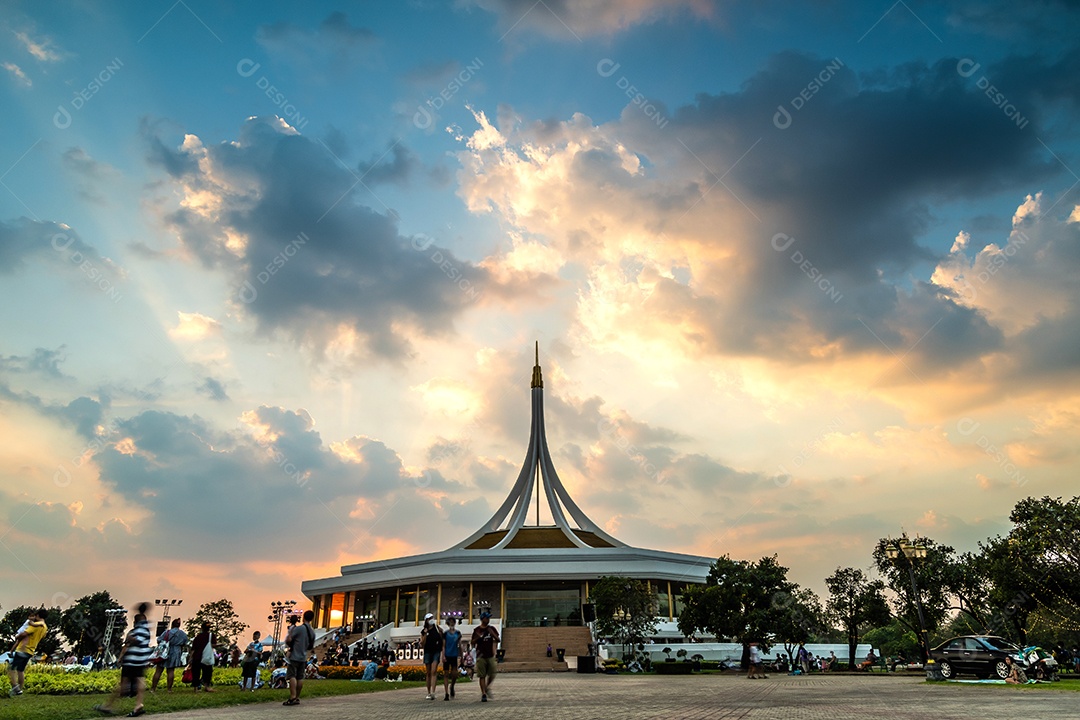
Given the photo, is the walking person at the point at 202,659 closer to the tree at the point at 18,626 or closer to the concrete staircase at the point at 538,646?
the concrete staircase at the point at 538,646

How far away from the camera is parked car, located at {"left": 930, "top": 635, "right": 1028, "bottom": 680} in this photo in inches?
800

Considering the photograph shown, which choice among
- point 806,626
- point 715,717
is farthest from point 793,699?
point 806,626

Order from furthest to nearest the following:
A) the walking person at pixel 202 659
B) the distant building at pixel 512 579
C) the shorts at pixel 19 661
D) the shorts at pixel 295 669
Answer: the distant building at pixel 512 579
the walking person at pixel 202 659
the shorts at pixel 19 661
the shorts at pixel 295 669

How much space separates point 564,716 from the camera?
991 cm

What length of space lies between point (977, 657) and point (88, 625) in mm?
82675

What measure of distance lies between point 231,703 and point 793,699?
35.8 feet

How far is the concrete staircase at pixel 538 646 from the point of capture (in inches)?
1500

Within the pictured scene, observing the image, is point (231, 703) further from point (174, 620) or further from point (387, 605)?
point (387, 605)

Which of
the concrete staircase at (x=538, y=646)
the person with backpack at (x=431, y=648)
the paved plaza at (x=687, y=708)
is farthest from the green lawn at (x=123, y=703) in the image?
the concrete staircase at (x=538, y=646)

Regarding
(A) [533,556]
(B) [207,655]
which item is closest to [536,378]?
(A) [533,556]

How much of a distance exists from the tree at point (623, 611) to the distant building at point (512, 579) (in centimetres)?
1042

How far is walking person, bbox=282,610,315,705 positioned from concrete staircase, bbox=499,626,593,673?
25273mm

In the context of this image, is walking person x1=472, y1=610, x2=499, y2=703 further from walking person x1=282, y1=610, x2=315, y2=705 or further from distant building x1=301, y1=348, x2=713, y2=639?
distant building x1=301, y1=348, x2=713, y2=639

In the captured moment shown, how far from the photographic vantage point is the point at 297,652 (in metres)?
13.4
